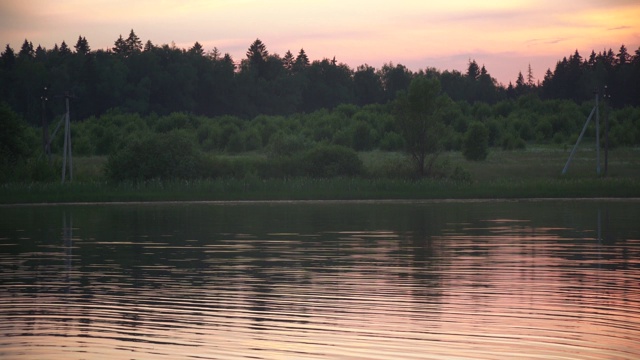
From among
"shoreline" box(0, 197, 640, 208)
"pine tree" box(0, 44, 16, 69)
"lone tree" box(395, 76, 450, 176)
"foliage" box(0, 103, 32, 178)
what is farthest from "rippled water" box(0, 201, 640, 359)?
"pine tree" box(0, 44, 16, 69)

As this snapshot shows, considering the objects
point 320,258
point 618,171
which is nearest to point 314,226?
point 320,258

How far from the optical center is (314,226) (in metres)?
39.6

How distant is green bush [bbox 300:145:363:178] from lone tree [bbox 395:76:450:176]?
4.46 m

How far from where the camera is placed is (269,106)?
172 meters

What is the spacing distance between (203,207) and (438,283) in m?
37.0

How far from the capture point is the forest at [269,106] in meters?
78.8

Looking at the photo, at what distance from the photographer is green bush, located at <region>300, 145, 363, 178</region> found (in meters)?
72.9

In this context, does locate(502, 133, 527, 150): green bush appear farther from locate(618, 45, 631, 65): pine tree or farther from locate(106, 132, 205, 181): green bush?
locate(618, 45, 631, 65): pine tree

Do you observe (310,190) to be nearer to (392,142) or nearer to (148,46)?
(392,142)

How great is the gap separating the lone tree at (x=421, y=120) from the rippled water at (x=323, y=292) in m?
34.4

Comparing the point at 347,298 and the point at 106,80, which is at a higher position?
the point at 106,80

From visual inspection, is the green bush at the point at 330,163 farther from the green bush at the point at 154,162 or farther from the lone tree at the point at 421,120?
the green bush at the point at 154,162

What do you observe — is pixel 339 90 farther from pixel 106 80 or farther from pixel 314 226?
pixel 314 226

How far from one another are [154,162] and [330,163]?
521 inches
